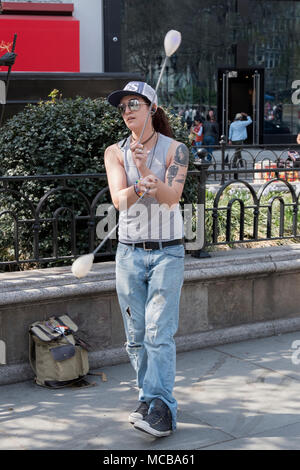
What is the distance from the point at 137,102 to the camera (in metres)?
3.93

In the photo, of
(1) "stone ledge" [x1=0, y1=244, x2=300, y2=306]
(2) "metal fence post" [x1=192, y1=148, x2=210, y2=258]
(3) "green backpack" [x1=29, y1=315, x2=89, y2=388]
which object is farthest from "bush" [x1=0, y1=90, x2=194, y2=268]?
(3) "green backpack" [x1=29, y1=315, x2=89, y2=388]

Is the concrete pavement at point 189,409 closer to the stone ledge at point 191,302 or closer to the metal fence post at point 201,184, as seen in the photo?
the stone ledge at point 191,302

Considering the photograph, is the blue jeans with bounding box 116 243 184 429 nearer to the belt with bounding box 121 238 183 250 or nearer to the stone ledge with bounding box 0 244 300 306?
the belt with bounding box 121 238 183 250

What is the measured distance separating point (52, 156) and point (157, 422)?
262 centimetres

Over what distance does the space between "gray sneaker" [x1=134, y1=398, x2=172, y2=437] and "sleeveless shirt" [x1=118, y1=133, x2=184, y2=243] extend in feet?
3.14

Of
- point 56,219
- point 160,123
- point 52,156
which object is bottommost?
point 56,219

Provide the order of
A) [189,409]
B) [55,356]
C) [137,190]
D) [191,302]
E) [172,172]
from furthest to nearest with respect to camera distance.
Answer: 1. [191,302]
2. [55,356]
3. [189,409]
4. [172,172]
5. [137,190]

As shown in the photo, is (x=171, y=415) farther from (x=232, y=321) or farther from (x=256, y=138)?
(x=256, y=138)

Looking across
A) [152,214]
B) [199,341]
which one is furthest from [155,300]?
[199,341]

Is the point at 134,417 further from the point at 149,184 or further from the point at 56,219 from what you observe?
the point at 56,219

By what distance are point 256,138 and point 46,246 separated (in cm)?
2124

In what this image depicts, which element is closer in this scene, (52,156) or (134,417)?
(134,417)


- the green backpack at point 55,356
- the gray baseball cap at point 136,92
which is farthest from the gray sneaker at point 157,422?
the gray baseball cap at point 136,92

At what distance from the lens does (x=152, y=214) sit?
3.90 m
